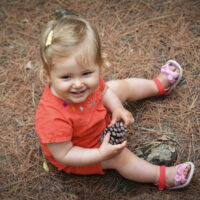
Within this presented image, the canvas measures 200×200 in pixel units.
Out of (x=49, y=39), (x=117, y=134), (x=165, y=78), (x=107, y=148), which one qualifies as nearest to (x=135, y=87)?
(x=165, y=78)

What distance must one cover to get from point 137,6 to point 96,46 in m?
1.67

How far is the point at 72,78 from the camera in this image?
4.48ft

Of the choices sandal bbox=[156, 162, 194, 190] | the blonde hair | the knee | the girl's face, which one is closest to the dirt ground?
sandal bbox=[156, 162, 194, 190]

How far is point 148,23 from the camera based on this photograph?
8.79 feet

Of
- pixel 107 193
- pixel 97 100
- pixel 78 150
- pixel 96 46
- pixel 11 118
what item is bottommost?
pixel 107 193

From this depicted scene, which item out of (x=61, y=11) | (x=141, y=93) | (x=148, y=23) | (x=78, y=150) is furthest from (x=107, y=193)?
(x=61, y=11)

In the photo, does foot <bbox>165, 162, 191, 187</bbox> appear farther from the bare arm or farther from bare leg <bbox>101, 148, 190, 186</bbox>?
the bare arm

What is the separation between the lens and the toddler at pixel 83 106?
132 centimetres

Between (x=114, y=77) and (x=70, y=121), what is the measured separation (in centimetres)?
97

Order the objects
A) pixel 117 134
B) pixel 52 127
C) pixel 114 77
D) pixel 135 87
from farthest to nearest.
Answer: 1. pixel 114 77
2. pixel 135 87
3. pixel 117 134
4. pixel 52 127

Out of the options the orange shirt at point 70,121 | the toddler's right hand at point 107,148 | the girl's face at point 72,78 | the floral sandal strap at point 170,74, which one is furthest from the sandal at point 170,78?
the girl's face at point 72,78

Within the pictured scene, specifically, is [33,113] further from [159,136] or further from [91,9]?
[91,9]

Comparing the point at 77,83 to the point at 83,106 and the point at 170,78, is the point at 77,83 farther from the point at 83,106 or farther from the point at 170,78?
the point at 170,78

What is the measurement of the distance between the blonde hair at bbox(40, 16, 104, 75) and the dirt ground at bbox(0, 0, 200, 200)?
96cm
